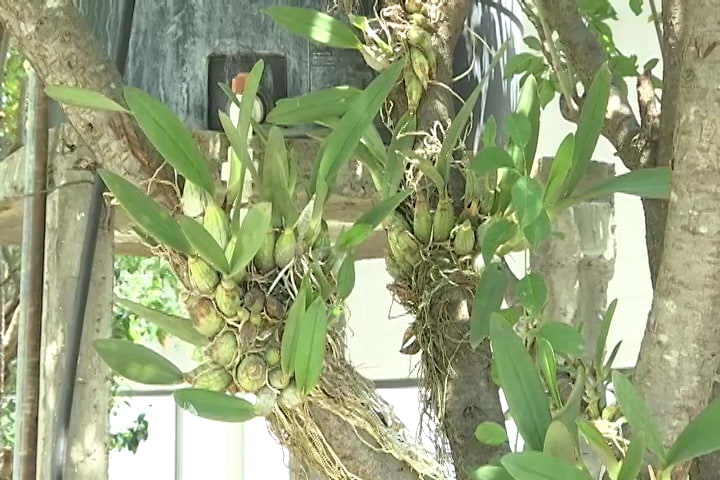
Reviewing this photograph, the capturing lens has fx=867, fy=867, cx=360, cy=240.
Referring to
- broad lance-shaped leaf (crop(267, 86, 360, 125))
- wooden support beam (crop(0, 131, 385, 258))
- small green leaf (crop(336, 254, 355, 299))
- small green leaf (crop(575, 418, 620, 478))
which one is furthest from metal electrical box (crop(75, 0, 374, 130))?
small green leaf (crop(575, 418, 620, 478))

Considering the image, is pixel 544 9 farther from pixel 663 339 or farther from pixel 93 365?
pixel 93 365

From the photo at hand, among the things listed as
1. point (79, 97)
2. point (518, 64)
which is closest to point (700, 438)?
point (79, 97)

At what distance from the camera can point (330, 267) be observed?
57 cm

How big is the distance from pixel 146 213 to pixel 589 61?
466 mm

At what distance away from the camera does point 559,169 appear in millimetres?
558

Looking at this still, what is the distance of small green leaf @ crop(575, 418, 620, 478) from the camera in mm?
465

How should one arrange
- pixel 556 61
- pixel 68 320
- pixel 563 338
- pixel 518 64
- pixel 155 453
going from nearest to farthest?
pixel 563 338 → pixel 556 61 → pixel 518 64 → pixel 68 320 → pixel 155 453

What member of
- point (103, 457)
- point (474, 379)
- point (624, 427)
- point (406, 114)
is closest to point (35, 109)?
point (103, 457)

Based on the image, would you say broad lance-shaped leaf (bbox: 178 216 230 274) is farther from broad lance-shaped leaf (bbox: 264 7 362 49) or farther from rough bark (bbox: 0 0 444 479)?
broad lance-shaped leaf (bbox: 264 7 362 49)

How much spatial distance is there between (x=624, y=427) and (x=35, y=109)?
31.3 inches

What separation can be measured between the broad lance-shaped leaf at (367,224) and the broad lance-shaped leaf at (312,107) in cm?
11

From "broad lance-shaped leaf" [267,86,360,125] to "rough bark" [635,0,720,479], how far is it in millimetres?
240

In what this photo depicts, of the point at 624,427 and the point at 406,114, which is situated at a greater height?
the point at 406,114

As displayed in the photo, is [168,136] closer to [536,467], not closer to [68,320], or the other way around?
[536,467]
